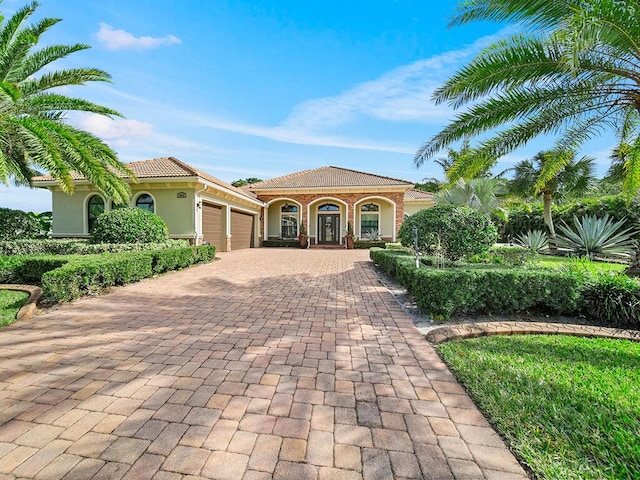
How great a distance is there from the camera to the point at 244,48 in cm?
905

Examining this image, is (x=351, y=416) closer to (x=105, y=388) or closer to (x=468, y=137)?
(x=105, y=388)

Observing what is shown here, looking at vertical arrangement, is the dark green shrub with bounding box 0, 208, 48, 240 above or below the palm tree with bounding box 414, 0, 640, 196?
below

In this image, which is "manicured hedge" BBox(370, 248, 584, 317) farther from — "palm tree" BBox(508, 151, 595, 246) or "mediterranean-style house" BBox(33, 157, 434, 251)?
"palm tree" BBox(508, 151, 595, 246)

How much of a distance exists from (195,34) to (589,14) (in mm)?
8801

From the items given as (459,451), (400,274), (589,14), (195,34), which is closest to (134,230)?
(195,34)

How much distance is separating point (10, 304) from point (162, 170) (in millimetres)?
10324

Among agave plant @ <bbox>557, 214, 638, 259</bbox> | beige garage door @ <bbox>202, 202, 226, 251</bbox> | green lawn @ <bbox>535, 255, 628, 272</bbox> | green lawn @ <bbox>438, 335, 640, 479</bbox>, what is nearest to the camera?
green lawn @ <bbox>438, 335, 640, 479</bbox>

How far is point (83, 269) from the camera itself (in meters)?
6.19

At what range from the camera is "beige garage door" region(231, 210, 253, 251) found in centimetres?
1867

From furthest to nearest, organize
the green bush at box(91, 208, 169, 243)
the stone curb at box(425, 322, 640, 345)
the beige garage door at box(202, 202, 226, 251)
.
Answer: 1. the beige garage door at box(202, 202, 226, 251)
2. the green bush at box(91, 208, 169, 243)
3. the stone curb at box(425, 322, 640, 345)

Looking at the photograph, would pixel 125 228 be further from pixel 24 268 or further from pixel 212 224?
pixel 212 224

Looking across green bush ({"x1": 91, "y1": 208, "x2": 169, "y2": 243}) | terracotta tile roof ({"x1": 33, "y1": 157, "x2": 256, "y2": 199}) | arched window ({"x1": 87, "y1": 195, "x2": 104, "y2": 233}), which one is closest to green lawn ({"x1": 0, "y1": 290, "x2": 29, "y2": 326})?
green bush ({"x1": 91, "y1": 208, "x2": 169, "y2": 243})

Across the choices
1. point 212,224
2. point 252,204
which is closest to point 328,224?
point 252,204

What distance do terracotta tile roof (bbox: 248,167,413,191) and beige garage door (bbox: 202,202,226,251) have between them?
6.56 metres
